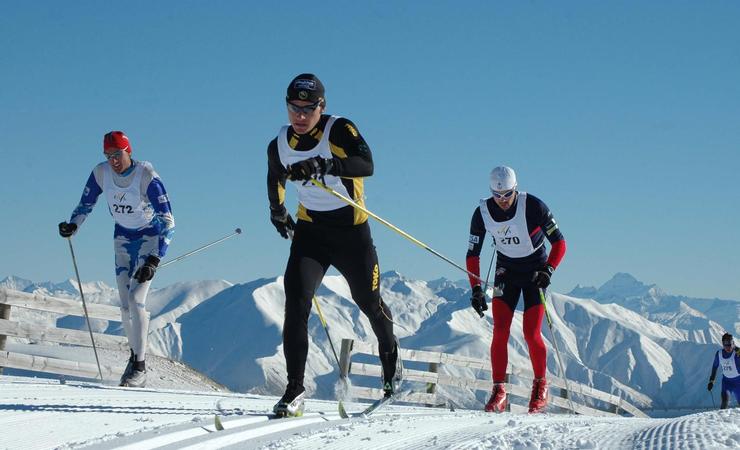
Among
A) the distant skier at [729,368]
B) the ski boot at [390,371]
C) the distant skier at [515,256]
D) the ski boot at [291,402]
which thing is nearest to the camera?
the ski boot at [291,402]

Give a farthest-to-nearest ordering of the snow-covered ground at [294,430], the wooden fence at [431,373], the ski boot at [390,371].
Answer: the wooden fence at [431,373]
the ski boot at [390,371]
the snow-covered ground at [294,430]

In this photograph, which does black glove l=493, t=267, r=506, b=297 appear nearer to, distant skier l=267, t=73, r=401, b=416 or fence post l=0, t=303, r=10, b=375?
distant skier l=267, t=73, r=401, b=416


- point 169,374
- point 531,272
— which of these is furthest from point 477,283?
point 169,374

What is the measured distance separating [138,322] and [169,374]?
9.97m

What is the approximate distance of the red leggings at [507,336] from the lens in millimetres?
8578

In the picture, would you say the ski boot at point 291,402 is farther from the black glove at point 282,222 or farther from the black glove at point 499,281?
the black glove at point 499,281

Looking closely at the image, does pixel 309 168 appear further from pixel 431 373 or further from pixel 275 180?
pixel 431 373

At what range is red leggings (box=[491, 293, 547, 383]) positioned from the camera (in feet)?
28.1

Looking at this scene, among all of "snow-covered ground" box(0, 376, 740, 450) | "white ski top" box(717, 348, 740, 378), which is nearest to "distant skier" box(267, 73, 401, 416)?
"snow-covered ground" box(0, 376, 740, 450)

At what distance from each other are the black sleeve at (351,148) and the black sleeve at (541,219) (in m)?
3.28

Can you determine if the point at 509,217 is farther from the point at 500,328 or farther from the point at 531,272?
the point at 500,328

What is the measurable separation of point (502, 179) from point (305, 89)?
335 centimetres

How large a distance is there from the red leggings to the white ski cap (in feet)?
3.69

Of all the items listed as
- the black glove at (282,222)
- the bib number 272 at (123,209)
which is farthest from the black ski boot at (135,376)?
the black glove at (282,222)
